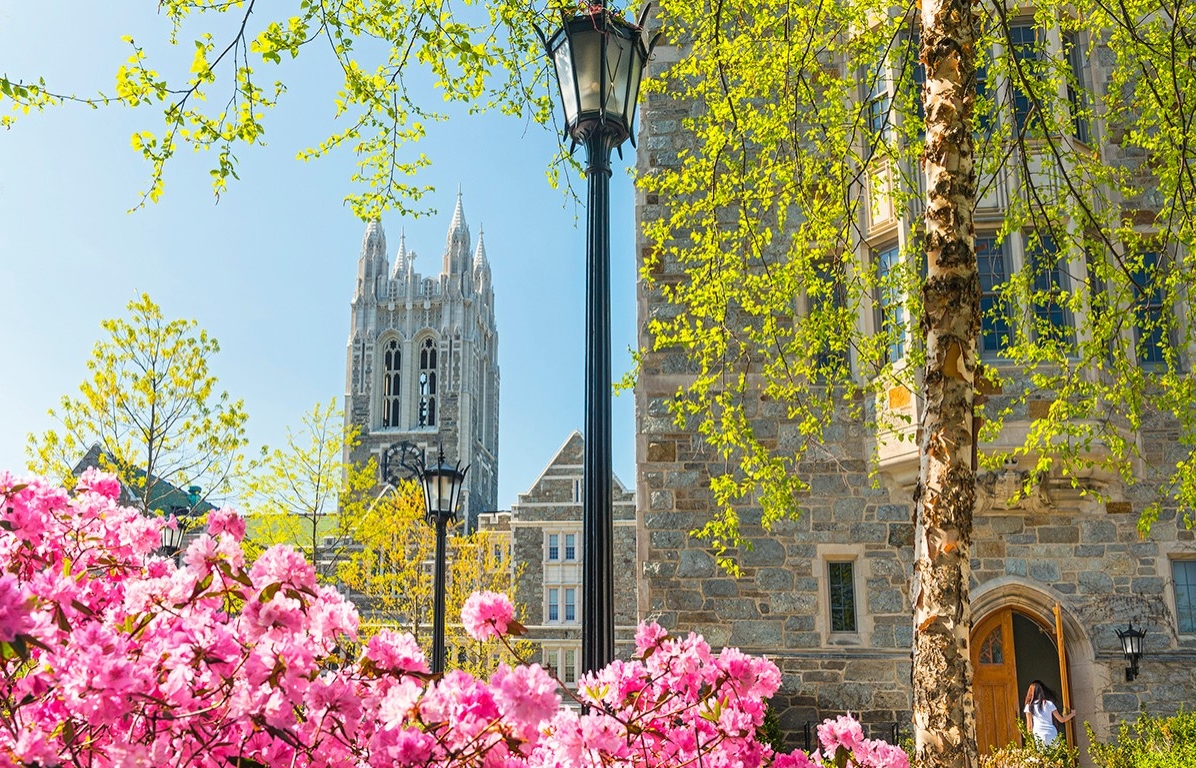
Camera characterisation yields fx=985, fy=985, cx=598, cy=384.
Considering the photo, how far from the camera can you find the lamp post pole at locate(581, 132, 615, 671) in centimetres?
366

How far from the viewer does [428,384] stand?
65.7 metres

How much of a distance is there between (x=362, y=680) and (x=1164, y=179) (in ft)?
22.2

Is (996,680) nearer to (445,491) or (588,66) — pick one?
(445,491)

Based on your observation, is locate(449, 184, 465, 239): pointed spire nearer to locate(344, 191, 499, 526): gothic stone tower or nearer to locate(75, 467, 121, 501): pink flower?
locate(344, 191, 499, 526): gothic stone tower

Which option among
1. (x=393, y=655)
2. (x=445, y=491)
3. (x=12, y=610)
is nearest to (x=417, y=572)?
(x=445, y=491)

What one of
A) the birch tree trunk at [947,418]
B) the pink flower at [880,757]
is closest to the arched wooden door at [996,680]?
the birch tree trunk at [947,418]

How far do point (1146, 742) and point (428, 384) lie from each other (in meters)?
58.3

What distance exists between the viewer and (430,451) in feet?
205

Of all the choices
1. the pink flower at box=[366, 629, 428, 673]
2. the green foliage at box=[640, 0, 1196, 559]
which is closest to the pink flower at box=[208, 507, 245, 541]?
the pink flower at box=[366, 629, 428, 673]

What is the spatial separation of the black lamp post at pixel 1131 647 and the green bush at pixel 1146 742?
0.49 meters

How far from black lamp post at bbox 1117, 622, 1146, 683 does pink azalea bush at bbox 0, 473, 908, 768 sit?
30.0ft

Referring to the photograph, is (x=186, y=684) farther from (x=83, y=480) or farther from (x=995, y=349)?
(x=995, y=349)

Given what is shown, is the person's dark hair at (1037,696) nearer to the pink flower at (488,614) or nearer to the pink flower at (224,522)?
the pink flower at (488,614)

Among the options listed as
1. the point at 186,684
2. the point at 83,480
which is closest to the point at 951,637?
the point at 186,684
